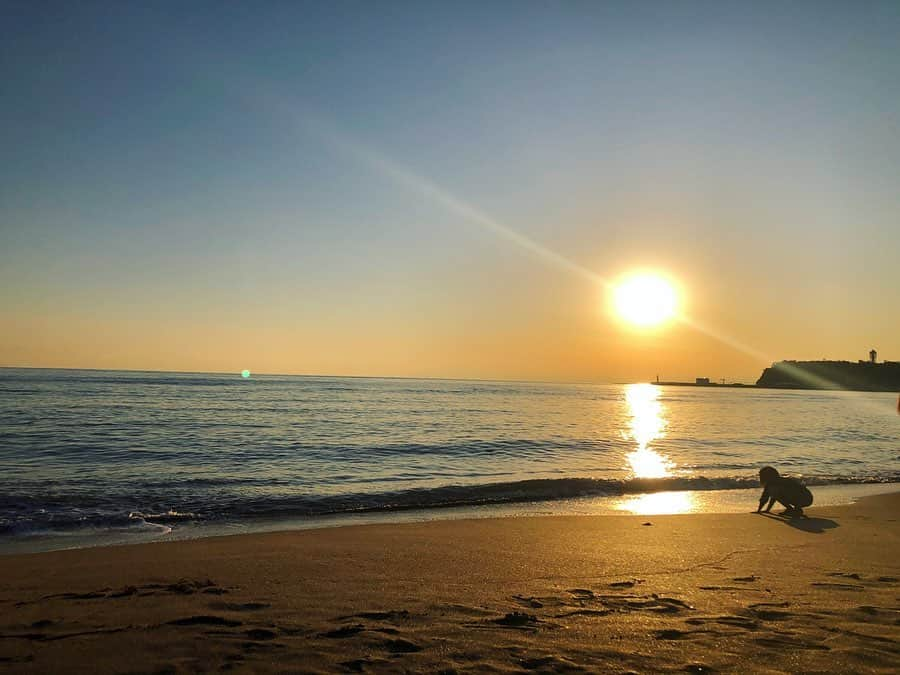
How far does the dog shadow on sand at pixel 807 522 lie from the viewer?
1132cm

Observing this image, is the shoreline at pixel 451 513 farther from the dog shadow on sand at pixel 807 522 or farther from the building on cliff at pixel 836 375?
the building on cliff at pixel 836 375

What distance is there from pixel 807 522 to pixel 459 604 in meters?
9.58

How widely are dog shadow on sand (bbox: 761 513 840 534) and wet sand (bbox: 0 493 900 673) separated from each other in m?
1.14

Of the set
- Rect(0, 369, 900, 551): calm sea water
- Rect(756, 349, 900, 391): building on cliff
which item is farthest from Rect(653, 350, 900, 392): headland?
Rect(0, 369, 900, 551): calm sea water

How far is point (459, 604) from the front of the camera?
20.1 feet

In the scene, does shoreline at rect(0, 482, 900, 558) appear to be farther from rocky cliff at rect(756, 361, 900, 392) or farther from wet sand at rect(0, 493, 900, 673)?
rocky cliff at rect(756, 361, 900, 392)

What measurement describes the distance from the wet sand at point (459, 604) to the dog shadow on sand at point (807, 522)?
114cm

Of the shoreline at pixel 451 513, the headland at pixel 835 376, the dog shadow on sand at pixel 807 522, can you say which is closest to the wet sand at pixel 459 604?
the dog shadow on sand at pixel 807 522

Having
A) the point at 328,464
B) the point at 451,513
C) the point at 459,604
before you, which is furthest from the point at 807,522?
the point at 328,464

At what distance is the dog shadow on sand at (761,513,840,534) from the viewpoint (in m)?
11.3

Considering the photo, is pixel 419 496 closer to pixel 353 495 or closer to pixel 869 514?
pixel 353 495

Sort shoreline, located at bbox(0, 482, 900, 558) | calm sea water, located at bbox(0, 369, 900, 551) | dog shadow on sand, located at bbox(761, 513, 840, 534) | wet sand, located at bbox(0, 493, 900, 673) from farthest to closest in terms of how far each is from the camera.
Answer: calm sea water, located at bbox(0, 369, 900, 551)
dog shadow on sand, located at bbox(761, 513, 840, 534)
shoreline, located at bbox(0, 482, 900, 558)
wet sand, located at bbox(0, 493, 900, 673)

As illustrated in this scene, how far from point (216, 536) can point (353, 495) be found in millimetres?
4970

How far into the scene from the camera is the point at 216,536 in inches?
418
